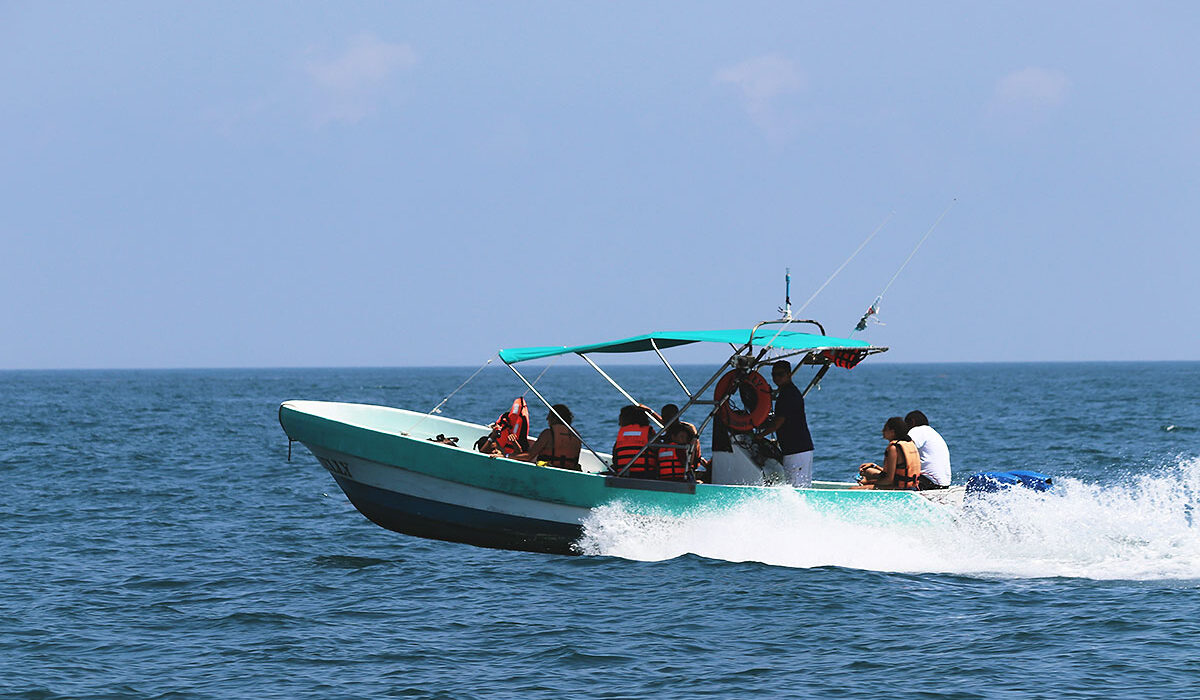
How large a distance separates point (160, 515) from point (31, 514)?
6.21ft

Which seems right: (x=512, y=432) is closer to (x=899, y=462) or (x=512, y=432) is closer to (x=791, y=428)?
(x=791, y=428)

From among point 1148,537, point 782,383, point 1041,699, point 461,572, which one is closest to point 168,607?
point 461,572

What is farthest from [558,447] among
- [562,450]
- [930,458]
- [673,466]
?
[930,458]

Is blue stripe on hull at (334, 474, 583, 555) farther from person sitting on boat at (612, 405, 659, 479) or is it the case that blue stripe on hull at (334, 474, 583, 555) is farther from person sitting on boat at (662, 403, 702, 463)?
person sitting on boat at (662, 403, 702, 463)

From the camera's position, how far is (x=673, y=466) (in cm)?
1266

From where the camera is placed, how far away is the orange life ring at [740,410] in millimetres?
12477

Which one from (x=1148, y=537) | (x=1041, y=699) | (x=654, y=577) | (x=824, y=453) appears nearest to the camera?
(x=1041, y=699)

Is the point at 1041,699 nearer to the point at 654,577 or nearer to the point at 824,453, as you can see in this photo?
the point at 654,577

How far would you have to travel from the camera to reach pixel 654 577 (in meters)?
12.0

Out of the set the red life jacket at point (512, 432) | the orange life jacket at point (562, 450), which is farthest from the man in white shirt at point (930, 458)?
the red life jacket at point (512, 432)

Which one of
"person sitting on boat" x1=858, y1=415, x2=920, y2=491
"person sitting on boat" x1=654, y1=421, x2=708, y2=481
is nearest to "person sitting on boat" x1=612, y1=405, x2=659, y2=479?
"person sitting on boat" x1=654, y1=421, x2=708, y2=481

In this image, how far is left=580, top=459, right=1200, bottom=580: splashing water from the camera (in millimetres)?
12297

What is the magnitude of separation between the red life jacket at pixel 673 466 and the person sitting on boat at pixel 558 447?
3.10ft

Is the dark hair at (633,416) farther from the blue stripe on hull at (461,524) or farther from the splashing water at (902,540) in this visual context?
the blue stripe on hull at (461,524)
